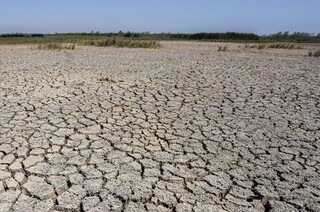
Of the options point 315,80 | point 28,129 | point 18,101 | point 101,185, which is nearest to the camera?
point 101,185

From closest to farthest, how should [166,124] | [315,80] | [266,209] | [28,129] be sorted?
[266,209] < [28,129] < [166,124] < [315,80]

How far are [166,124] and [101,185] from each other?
64.0 inches

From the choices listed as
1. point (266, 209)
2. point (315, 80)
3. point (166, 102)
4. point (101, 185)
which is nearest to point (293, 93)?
point (315, 80)

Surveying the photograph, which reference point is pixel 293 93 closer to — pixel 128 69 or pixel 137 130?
pixel 137 130

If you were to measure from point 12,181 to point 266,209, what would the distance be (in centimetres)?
205

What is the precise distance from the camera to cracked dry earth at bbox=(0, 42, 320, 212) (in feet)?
8.67

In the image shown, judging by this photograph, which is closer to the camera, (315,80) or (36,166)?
(36,166)

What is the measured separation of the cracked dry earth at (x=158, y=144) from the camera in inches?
104

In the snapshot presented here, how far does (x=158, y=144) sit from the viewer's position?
363 centimetres

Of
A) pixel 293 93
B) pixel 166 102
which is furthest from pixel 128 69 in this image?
pixel 293 93

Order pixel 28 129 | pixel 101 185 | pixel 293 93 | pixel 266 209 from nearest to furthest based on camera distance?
pixel 266 209
pixel 101 185
pixel 28 129
pixel 293 93

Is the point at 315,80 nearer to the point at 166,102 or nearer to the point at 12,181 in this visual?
the point at 166,102

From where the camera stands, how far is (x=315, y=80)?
693 centimetres

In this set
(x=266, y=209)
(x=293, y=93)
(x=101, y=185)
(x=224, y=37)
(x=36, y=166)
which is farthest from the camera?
(x=224, y=37)
